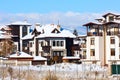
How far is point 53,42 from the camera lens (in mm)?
68312

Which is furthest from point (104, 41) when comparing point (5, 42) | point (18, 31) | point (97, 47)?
point (18, 31)

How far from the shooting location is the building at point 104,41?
56.4 m

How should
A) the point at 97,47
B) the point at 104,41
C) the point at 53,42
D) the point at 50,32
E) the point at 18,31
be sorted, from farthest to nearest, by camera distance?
the point at 18,31 → the point at 50,32 → the point at 53,42 → the point at 104,41 → the point at 97,47

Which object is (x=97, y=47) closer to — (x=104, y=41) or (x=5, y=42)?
(x=104, y=41)

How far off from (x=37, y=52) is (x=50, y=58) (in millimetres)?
7070

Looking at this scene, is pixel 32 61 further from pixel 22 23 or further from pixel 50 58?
pixel 22 23

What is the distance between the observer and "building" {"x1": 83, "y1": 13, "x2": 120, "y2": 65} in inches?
2219

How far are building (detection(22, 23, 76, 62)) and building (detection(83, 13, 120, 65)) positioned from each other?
29.3 ft

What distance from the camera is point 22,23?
84.8 m

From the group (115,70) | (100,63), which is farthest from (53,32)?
(115,70)

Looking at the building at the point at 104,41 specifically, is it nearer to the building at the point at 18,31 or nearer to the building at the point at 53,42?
the building at the point at 53,42

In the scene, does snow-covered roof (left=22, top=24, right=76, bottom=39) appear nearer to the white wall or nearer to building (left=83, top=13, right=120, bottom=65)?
building (left=83, top=13, right=120, bottom=65)

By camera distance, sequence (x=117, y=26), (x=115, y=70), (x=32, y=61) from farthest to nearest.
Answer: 1. (x=32, y=61)
2. (x=117, y=26)
3. (x=115, y=70)

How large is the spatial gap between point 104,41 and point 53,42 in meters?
12.8
